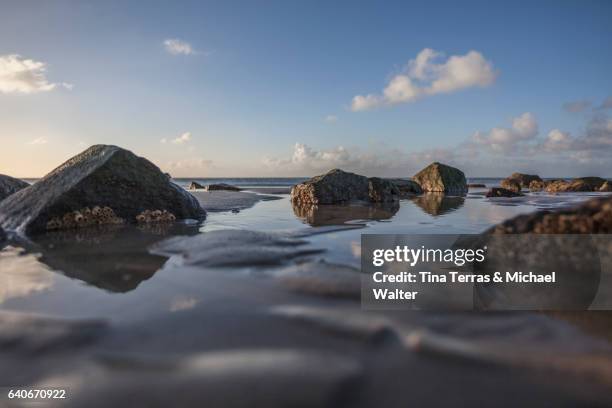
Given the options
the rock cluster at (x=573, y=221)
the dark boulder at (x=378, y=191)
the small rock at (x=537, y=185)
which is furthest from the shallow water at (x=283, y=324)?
the small rock at (x=537, y=185)

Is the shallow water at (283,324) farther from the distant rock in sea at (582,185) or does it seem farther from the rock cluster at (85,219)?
the distant rock in sea at (582,185)

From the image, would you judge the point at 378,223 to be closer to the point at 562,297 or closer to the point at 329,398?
the point at 562,297

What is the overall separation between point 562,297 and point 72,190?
5.88m

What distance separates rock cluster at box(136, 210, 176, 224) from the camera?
18.6 feet

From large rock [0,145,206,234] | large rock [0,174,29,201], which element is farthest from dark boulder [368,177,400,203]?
large rock [0,174,29,201]

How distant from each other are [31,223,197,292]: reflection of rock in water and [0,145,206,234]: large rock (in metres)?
0.41

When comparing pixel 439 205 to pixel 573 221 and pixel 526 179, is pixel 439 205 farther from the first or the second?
pixel 526 179

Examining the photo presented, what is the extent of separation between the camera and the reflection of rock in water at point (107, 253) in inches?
96.2

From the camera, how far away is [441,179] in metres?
18.1

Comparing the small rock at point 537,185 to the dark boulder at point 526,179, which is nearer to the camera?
the small rock at point 537,185

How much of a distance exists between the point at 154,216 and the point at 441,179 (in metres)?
15.6

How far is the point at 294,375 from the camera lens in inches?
48.4

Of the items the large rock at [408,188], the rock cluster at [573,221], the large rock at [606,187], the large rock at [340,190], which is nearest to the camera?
the rock cluster at [573,221]

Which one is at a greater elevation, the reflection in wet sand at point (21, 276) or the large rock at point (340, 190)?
the large rock at point (340, 190)
